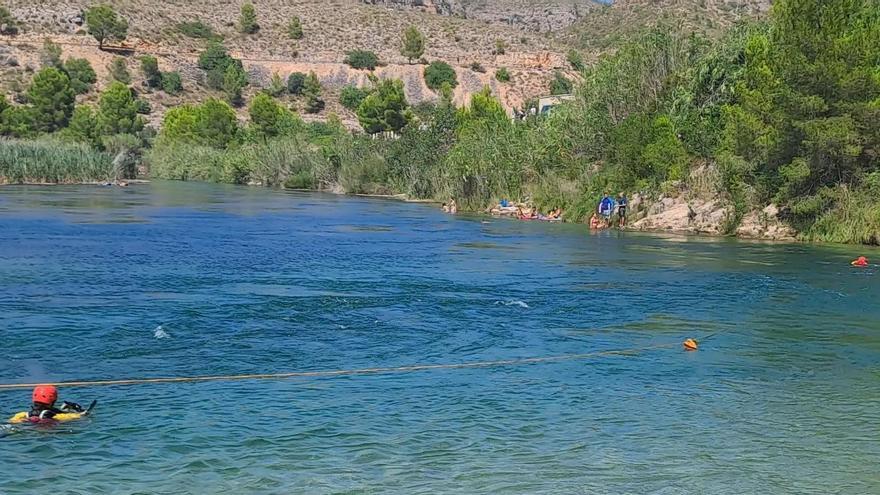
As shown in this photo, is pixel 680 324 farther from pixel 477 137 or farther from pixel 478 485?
pixel 477 137

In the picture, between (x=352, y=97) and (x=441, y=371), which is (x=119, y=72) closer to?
(x=352, y=97)

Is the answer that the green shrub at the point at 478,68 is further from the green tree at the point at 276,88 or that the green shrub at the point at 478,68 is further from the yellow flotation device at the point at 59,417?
the yellow flotation device at the point at 59,417

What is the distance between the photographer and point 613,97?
48.7 meters

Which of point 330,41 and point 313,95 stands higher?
point 330,41

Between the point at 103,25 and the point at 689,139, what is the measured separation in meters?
103

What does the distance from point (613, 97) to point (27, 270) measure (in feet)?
103

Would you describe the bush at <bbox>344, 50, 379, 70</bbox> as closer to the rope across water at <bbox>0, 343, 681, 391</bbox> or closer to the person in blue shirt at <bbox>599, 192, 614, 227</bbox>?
the person in blue shirt at <bbox>599, 192, 614, 227</bbox>

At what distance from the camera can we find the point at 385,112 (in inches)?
3681

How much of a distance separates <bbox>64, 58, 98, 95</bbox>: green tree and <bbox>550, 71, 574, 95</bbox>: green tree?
55388 mm

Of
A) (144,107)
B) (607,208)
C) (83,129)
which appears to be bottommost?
(607,208)

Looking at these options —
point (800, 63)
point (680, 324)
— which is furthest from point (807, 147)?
point (680, 324)

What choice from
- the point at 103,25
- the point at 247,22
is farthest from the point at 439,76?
the point at 103,25

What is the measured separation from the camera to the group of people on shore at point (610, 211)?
140ft

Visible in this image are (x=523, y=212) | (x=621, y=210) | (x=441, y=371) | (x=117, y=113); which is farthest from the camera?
(x=117, y=113)
